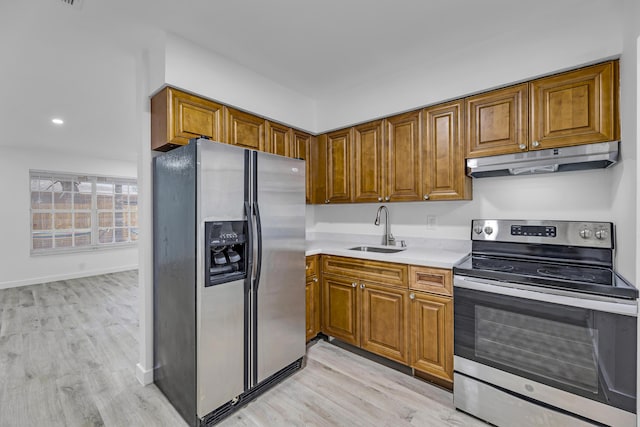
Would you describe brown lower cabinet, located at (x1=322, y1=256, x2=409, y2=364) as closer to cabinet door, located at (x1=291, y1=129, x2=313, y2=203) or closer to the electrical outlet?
the electrical outlet

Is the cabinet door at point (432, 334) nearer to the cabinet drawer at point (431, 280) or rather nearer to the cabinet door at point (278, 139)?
the cabinet drawer at point (431, 280)

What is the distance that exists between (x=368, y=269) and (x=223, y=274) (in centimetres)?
119

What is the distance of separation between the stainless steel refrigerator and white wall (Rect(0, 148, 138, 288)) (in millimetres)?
5238

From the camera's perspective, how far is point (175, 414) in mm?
1880

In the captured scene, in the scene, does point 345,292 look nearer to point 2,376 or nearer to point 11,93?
point 2,376

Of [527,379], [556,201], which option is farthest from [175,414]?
[556,201]

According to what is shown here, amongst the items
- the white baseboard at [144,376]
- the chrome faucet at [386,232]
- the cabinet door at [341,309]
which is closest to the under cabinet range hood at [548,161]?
the chrome faucet at [386,232]

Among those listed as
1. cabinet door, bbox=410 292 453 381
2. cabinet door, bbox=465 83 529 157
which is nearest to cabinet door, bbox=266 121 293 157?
cabinet door, bbox=465 83 529 157

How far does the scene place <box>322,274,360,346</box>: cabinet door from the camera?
8.34ft

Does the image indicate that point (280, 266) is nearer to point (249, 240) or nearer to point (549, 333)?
point (249, 240)

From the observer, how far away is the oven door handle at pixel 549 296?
137 cm

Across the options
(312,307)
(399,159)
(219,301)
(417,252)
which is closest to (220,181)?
(219,301)

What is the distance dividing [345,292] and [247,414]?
3.85 ft

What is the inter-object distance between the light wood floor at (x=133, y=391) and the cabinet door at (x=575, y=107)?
6.23ft
